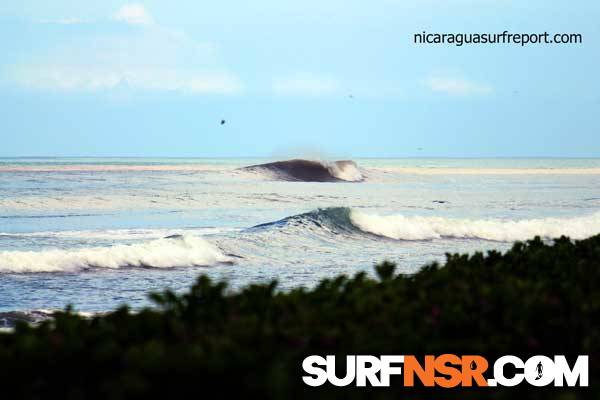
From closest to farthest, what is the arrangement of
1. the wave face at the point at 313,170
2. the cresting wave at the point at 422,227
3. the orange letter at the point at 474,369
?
1. the orange letter at the point at 474,369
2. the cresting wave at the point at 422,227
3. the wave face at the point at 313,170

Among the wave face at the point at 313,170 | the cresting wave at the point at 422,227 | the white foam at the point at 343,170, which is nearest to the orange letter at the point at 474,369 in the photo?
the cresting wave at the point at 422,227

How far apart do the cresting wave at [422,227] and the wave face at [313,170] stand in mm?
38151

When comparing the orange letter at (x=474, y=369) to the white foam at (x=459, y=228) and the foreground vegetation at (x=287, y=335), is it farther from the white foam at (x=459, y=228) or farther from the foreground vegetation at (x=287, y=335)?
the white foam at (x=459, y=228)

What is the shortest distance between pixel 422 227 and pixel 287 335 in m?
23.7

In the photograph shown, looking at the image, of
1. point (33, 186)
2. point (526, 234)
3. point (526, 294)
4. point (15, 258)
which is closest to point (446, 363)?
point (526, 294)

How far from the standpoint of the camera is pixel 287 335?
348 cm

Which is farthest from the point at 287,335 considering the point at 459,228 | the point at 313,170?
the point at 313,170

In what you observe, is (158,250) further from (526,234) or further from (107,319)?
(107,319)

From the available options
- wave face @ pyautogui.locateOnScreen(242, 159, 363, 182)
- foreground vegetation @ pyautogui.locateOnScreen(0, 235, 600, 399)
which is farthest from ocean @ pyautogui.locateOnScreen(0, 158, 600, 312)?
wave face @ pyautogui.locateOnScreen(242, 159, 363, 182)

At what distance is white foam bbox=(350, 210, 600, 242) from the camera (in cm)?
2662

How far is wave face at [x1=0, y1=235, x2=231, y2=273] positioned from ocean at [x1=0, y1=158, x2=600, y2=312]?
0.11 ft

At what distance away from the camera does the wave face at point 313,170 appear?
66.8 meters

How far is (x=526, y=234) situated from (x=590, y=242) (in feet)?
70.5

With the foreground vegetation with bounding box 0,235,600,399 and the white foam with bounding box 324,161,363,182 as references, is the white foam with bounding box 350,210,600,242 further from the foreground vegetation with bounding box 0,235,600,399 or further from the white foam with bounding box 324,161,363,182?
the white foam with bounding box 324,161,363,182
